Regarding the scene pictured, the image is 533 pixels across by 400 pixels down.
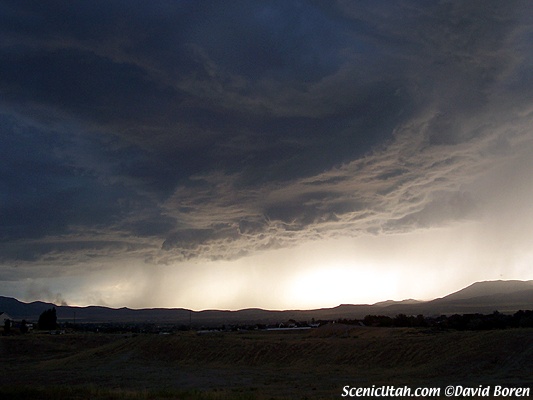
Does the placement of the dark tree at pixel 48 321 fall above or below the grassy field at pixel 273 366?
above

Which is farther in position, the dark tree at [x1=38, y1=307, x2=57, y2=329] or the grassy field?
the dark tree at [x1=38, y1=307, x2=57, y2=329]

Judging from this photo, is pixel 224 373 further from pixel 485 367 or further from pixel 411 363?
pixel 485 367

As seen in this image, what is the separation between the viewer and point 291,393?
32.9 metres

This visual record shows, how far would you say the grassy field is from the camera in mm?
33781

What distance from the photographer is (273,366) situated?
2170 inches

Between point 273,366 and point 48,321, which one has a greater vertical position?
point 48,321

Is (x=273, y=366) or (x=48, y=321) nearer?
(x=273, y=366)

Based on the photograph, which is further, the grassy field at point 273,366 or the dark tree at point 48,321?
the dark tree at point 48,321

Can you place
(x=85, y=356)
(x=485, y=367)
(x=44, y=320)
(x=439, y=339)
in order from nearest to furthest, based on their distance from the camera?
1. (x=485, y=367)
2. (x=439, y=339)
3. (x=85, y=356)
4. (x=44, y=320)

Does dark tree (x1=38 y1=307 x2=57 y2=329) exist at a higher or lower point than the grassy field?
higher

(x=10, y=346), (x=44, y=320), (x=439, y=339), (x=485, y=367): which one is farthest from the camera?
(x=44, y=320)

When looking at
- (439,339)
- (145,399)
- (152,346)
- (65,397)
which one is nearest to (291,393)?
(145,399)

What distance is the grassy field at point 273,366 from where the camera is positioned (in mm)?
33781

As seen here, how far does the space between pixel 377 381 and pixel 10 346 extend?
210 feet
